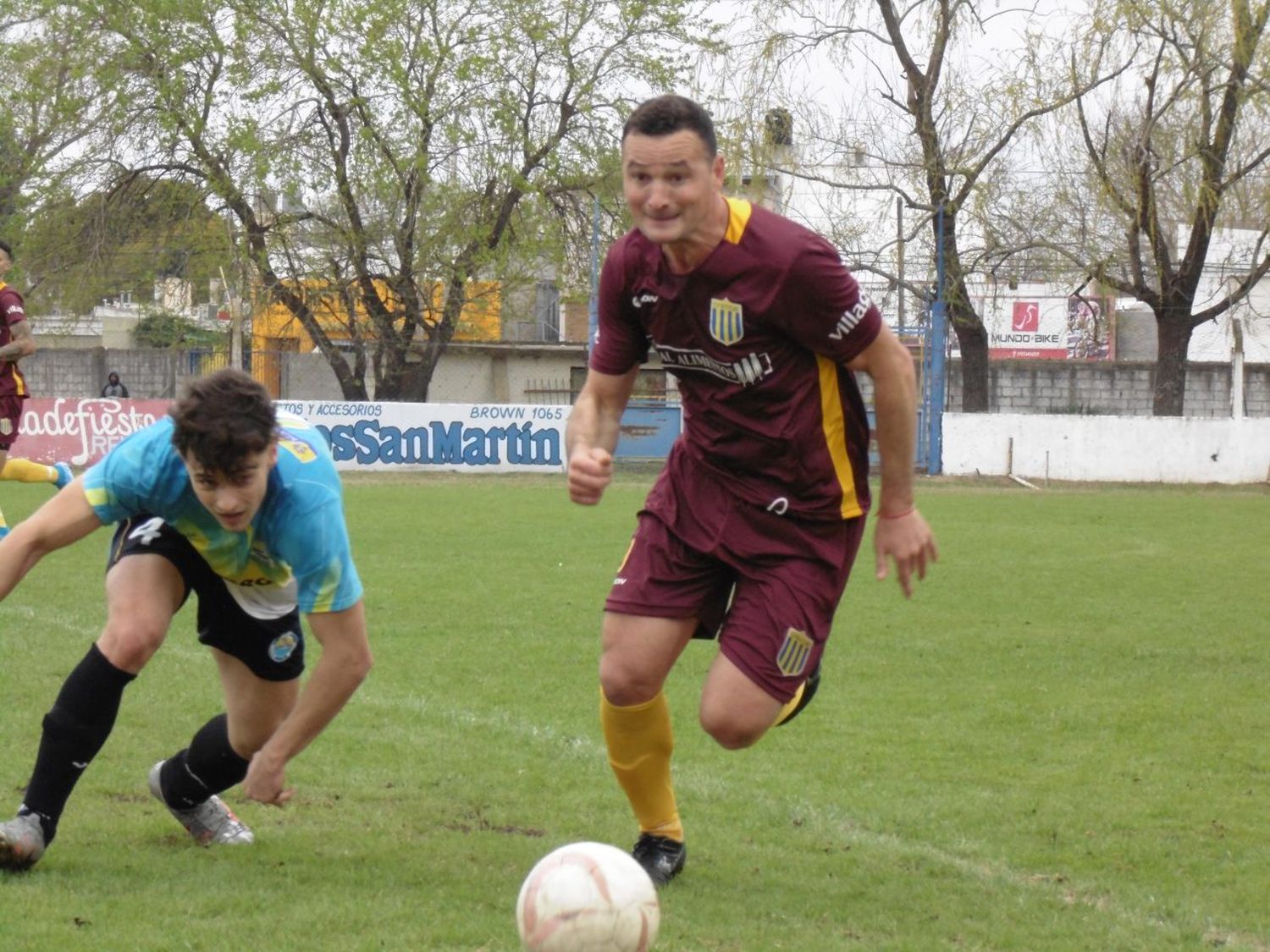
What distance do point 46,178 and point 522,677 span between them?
2531 cm

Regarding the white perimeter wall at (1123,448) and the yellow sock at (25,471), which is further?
the white perimeter wall at (1123,448)

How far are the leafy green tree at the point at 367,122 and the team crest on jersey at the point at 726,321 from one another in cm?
2444

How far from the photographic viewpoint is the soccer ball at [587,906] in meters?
3.32

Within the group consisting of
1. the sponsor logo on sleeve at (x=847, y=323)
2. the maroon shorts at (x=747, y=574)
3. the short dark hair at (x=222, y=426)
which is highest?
the sponsor logo on sleeve at (x=847, y=323)

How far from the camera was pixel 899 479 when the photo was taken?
4.28 metres

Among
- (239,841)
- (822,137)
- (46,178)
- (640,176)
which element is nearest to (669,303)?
(640,176)

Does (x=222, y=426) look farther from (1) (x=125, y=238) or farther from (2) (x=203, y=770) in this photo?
(1) (x=125, y=238)

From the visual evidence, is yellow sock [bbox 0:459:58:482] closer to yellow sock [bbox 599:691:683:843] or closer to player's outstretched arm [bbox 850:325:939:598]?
yellow sock [bbox 599:691:683:843]

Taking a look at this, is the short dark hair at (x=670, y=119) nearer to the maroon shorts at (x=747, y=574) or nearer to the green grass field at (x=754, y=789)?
the maroon shorts at (x=747, y=574)

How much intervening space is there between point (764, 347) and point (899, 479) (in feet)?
1.81

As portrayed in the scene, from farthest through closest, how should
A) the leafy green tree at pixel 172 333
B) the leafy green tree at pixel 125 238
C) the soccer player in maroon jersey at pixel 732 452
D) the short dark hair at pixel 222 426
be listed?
the leafy green tree at pixel 172 333, the leafy green tree at pixel 125 238, the soccer player in maroon jersey at pixel 732 452, the short dark hair at pixel 222 426

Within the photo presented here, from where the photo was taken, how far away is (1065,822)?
16.7 ft

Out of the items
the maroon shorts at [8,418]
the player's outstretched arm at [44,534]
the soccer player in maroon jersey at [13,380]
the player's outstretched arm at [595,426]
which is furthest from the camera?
the maroon shorts at [8,418]

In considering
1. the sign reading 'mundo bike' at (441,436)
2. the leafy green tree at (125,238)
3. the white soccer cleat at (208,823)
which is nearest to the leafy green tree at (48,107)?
the leafy green tree at (125,238)
